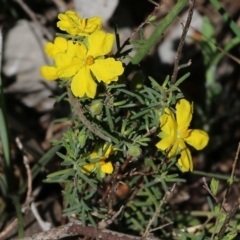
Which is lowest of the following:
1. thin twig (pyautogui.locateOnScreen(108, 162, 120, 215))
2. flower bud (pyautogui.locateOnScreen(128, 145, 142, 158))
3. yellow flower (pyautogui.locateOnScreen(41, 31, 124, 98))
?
thin twig (pyautogui.locateOnScreen(108, 162, 120, 215))

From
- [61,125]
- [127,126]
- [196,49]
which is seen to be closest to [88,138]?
[127,126]

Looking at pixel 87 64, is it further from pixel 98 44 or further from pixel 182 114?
pixel 182 114

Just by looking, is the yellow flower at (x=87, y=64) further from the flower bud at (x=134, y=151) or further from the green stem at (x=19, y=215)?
the green stem at (x=19, y=215)

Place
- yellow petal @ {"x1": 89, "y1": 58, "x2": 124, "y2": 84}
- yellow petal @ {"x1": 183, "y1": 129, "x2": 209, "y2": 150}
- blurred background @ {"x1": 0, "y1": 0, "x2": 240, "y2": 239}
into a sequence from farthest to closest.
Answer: blurred background @ {"x1": 0, "y1": 0, "x2": 240, "y2": 239}
yellow petal @ {"x1": 183, "y1": 129, "x2": 209, "y2": 150}
yellow petal @ {"x1": 89, "y1": 58, "x2": 124, "y2": 84}

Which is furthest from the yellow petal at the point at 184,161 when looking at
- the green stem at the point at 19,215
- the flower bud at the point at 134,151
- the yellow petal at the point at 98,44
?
the green stem at the point at 19,215

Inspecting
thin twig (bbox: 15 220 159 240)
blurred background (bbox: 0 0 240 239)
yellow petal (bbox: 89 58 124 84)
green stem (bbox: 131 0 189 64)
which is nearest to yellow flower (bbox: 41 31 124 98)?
yellow petal (bbox: 89 58 124 84)

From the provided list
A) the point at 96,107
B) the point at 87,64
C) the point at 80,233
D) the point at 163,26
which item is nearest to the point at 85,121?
the point at 96,107

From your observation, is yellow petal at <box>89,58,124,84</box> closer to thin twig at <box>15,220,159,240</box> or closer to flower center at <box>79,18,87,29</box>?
flower center at <box>79,18,87,29</box>
